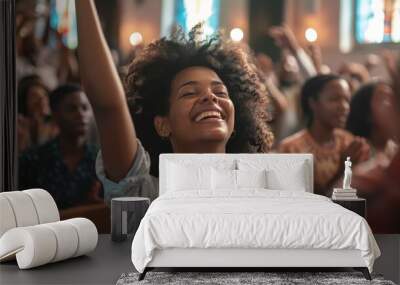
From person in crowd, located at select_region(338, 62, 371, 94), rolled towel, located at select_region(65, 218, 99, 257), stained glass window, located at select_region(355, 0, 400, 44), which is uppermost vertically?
stained glass window, located at select_region(355, 0, 400, 44)

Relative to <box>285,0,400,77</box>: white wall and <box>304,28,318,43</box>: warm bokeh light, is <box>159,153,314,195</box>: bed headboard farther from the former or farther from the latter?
<box>304,28,318,43</box>: warm bokeh light

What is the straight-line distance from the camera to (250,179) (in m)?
6.37

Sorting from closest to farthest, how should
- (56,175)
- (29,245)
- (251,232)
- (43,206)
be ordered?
(251,232)
(29,245)
(43,206)
(56,175)

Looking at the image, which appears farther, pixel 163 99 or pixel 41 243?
pixel 163 99

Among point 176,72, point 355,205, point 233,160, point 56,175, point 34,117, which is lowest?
point 355,205

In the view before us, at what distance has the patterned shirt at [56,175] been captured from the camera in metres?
7.36

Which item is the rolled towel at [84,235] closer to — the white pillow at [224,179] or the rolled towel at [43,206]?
the rolled towel at [43,206]

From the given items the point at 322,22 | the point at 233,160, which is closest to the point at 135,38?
the point at 233,160

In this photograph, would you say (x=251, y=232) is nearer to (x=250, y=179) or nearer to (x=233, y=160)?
(x=250, y=179)

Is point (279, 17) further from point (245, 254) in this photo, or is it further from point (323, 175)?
point (245, 254)

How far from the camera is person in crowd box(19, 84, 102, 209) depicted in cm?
733

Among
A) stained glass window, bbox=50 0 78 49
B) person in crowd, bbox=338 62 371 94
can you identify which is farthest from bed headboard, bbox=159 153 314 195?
stained glass window, bbox=50 0 78 49

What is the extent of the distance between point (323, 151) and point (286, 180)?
3.22 ft

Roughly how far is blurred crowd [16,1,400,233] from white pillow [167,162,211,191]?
1157 mm
